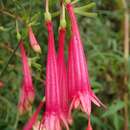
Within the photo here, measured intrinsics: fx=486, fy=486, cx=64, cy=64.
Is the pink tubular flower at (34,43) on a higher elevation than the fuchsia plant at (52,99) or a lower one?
higher

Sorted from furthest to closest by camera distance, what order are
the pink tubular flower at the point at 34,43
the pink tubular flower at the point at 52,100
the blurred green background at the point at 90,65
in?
1. the blurred green background at the point at 90,65
2. the pink tubular flower at the point at 34,43
3. the pink tubular flower at the point at 52,100

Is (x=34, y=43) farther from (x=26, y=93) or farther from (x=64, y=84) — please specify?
(x=64, y=84)

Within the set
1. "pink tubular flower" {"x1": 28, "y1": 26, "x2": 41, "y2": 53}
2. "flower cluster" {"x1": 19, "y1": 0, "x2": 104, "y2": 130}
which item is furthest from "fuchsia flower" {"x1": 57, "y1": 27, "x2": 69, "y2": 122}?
"pink tubular flower" {"x1": 28, "y1": 26, "x2": 41, "y2": 53}

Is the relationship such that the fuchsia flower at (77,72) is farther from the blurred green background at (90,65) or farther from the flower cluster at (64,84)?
the blurred green background at (90,65)

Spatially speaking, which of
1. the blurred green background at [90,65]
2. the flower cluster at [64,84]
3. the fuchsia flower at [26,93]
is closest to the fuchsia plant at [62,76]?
the flower cluster at [64,84]

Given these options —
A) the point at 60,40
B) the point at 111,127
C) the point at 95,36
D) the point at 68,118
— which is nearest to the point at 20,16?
the point at 60,40

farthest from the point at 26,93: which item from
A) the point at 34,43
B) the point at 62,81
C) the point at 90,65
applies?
the point at 90,65

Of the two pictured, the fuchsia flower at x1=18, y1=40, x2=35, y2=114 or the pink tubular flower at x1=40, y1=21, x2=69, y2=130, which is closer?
the pink tubular flower at x1=40, y1=21, x2=69, y2=130

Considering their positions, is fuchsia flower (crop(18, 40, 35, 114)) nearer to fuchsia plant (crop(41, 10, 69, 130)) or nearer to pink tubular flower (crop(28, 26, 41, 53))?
pink tubular flower (crop(28, 26, 41, 53))
